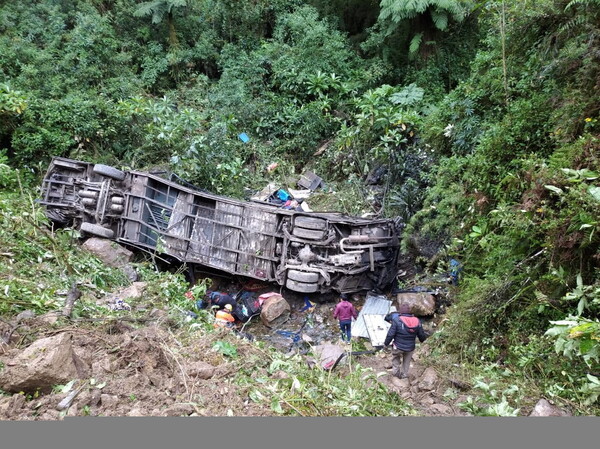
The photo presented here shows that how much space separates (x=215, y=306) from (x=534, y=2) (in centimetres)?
674

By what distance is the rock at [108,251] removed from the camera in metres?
8.21

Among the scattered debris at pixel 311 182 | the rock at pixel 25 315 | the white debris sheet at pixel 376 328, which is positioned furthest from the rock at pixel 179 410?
the scattered debris at pixel 311 182

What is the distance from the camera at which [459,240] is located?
23.4 feet

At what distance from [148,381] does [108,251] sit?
15.6 ft

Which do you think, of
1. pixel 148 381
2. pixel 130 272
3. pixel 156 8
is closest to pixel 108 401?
pixel 148 381

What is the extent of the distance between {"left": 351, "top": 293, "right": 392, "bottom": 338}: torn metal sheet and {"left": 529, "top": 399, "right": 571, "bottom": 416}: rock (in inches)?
148

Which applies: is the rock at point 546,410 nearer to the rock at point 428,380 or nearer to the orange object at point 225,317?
the rock at point 428,380

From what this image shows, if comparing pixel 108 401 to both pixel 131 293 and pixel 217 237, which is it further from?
pixel 217 237

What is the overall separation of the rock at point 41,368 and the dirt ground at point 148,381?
0.28 feet

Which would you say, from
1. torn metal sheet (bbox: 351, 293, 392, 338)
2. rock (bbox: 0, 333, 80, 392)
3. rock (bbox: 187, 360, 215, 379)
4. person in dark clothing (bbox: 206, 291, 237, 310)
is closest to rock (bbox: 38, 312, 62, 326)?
rock (bbox: 0, 333, 80, 392)

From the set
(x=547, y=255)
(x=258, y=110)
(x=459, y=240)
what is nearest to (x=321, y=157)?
(x=258, y=110)

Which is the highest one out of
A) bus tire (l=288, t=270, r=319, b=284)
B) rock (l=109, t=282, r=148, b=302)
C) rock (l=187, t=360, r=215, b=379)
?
bus tire (l=288, t=270, r=319, b=284)

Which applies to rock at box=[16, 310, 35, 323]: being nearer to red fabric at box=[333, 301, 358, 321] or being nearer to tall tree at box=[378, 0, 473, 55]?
red fabric at box=[333, 301, 358, 321]

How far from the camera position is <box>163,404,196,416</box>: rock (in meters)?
3.65
